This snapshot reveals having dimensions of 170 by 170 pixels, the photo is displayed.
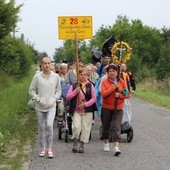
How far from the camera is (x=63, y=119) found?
12.1 m

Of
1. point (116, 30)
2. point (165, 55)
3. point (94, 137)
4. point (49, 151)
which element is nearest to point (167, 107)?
point (94, 137)

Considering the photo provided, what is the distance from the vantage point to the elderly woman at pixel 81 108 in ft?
34.2

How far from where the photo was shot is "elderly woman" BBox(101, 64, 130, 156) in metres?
10.0

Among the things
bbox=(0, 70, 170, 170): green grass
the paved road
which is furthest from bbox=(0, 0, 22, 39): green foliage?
the paved road

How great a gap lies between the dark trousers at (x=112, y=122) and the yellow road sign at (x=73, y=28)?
8.61ft

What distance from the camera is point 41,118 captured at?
9836mm

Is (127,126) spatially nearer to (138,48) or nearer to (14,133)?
(14,133)

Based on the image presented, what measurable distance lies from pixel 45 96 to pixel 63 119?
244 cm

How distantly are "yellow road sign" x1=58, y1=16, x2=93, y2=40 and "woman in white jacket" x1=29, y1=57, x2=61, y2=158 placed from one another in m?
2.47

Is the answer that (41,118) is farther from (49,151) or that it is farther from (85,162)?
(85,162)

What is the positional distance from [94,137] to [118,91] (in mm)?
2886

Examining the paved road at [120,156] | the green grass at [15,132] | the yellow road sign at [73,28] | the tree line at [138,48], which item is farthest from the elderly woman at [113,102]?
the tree line at [138,48]

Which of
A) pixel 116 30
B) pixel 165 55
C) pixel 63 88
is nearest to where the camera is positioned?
pixel 63 88

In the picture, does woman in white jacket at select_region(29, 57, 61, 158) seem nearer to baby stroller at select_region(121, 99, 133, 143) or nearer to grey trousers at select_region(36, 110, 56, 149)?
grey trousers at select_region(36, 110, 56, 149)
